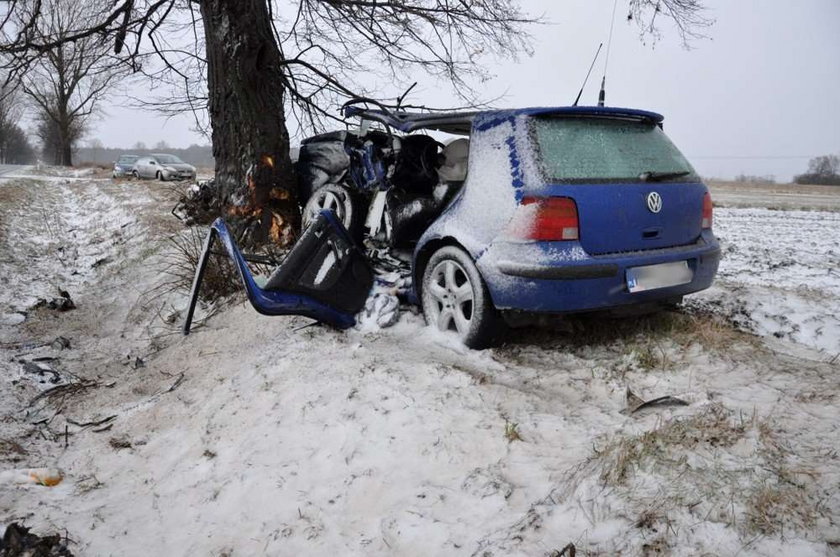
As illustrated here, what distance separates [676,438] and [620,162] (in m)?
1.83

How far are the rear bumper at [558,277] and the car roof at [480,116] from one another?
0.84 metres

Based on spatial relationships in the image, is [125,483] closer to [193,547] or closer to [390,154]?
[193,547]

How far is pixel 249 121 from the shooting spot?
6324mm

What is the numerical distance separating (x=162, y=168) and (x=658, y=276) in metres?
26.5

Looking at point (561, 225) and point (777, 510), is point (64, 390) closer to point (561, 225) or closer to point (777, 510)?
point (561, 225)

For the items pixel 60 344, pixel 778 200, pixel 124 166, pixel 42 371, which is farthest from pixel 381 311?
pixel 124 166

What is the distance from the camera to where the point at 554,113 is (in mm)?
3459

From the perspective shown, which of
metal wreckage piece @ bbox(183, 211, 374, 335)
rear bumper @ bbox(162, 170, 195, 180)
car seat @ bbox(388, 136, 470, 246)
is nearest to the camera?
metal wreckage piece @ bbox(183, 211, 374, 335)

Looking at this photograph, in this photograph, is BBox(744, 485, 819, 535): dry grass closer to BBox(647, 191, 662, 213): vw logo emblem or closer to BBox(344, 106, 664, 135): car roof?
BBox(647, 191, 662, 213): vw logo emblem

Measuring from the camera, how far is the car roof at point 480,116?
3.47 m

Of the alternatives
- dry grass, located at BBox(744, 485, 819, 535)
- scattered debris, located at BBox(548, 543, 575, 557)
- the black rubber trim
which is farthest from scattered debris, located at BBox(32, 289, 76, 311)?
dry grass, located at BBox(744, 485, 819, 535)

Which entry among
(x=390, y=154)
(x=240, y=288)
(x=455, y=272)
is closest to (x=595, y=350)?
(x=455, y=272)

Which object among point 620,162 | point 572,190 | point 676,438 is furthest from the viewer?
point 620,162

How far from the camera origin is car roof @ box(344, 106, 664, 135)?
11.4 ft
